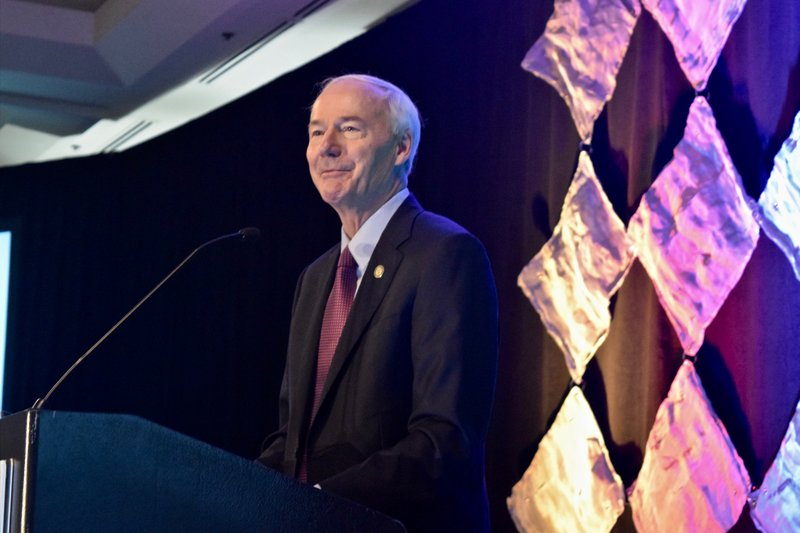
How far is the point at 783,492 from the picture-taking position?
2.37m

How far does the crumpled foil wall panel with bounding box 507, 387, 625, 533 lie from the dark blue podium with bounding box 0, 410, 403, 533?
163 cm

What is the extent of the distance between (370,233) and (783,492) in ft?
3.62

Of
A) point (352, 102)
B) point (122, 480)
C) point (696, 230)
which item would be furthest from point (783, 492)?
point (122, 480)

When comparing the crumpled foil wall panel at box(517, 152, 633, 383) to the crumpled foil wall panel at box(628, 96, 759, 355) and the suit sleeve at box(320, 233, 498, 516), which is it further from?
the suit sleeve at box(320, 233, 498, 516)

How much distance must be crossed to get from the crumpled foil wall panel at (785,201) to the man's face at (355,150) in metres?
0.91

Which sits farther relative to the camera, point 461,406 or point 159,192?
point 159,192

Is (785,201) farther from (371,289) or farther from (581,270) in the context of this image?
(371,289)

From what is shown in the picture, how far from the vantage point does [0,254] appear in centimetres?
627

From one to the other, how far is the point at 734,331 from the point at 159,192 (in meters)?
3.71

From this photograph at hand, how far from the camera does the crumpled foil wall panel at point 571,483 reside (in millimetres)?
2793

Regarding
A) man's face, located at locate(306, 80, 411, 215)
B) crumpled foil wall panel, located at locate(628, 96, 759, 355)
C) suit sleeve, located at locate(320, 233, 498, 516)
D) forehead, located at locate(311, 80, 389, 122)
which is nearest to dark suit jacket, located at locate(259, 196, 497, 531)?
suit sleeve, located at locate(320, 233, 498, 516)

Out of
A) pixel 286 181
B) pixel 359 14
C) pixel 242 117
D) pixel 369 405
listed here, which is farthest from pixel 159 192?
pixel 369 405

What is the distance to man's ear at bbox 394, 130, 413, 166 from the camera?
2092 millimetres

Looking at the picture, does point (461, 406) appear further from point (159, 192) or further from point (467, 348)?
point (159, 192)
